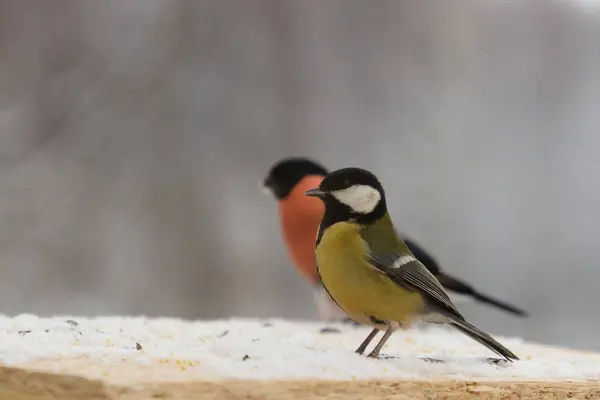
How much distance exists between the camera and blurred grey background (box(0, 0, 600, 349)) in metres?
2.12

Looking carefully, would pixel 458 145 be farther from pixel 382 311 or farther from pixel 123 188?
pixel 382 311

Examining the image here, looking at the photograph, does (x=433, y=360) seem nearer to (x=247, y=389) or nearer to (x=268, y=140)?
(x=247, y=389)

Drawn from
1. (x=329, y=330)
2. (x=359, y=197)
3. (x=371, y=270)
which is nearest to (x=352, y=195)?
(x=359, y=197)

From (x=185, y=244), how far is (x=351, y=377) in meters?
1.52

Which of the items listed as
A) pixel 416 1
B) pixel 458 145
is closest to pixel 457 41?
pixel 416 1

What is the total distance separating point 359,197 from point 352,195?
0.04 ft

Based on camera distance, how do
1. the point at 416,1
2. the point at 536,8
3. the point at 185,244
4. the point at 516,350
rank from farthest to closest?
the point at 185,244
the point at 416,1
the point at 536,8
the point at 516,350

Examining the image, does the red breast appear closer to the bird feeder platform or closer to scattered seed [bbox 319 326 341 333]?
scattered seed [bbox 319 326 341 333]

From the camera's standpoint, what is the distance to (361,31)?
215cm

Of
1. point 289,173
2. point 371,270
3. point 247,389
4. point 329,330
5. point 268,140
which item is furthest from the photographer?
point 268,140

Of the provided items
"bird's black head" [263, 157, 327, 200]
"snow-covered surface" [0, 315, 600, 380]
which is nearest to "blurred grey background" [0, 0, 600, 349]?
"bird's black head" [263, 157, 327, 200]

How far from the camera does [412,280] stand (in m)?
1.03

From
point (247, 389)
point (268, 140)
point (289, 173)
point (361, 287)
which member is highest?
point (268, 140)

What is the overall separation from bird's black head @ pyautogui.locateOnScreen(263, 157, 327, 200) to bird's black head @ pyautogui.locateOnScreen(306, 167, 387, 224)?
2.61ft
